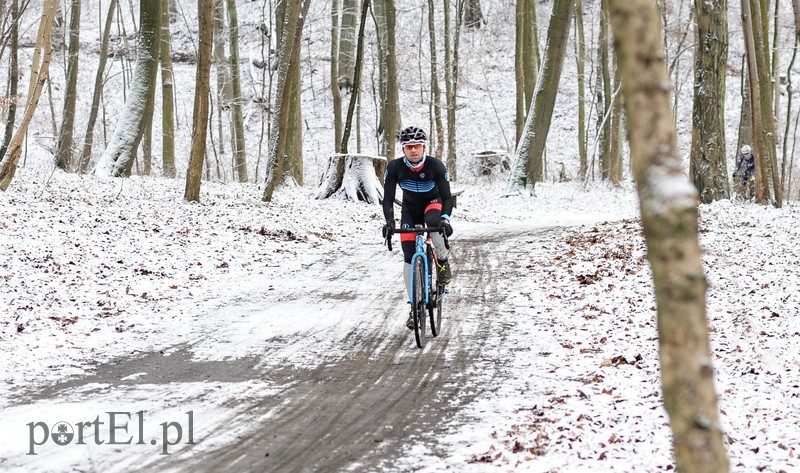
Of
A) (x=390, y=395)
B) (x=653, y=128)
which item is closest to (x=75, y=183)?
(x=390, y=395)

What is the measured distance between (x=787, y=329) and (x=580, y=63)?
1108 inches

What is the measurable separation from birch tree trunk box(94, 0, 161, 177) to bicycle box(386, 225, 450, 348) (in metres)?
12.6

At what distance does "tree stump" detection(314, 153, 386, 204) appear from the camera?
1986cm

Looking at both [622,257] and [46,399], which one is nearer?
[46,399]

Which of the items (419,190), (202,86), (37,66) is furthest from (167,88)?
(419,190)

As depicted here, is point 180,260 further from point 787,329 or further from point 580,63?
point 580,63

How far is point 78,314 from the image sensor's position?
838 centimetres

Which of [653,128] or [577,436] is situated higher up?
[653,128]

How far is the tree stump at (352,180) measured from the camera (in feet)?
65.2

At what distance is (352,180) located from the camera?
19.9 m

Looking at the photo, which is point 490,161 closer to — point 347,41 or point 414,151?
point 347,41

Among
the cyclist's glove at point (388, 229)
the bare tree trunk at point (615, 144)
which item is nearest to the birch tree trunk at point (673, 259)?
the cyclist's glove at point (388, 229)

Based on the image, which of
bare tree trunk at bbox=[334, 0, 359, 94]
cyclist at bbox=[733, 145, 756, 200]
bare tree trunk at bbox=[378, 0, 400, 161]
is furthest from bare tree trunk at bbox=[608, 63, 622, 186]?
bare tree trunk at bbox=[334, 0, 359, 94]

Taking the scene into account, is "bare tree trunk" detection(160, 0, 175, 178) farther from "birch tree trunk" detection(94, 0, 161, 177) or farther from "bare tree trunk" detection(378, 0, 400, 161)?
"bare tree trunk" detection(378, 0, 400, 161)
